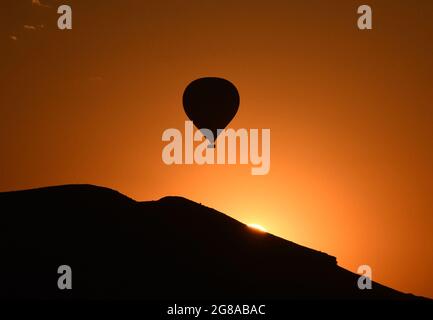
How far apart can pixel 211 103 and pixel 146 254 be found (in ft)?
42.1

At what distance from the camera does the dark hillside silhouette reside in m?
38.0

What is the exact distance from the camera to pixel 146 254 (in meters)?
43.3

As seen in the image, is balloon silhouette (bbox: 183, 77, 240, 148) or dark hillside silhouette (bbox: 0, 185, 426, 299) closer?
dark hillside silhouette (bbox: 0, 185, 426, 299)

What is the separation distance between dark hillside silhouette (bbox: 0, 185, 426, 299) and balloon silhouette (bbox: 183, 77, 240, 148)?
21.7 feet

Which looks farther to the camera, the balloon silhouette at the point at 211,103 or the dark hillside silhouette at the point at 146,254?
the balloon silhouette at the point at 211,103

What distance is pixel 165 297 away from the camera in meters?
37.6

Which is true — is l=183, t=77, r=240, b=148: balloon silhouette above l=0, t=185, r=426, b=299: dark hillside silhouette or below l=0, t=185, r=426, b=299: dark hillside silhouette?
above

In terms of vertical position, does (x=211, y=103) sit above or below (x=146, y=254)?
above

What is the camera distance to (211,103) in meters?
50.2

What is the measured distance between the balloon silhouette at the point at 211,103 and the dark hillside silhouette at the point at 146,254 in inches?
260

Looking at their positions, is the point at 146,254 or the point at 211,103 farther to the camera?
the point at 211,103

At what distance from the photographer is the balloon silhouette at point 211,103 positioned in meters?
49.9

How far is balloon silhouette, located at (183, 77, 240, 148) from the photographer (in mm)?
49906

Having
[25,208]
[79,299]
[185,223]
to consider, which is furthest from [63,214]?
[79,299]
